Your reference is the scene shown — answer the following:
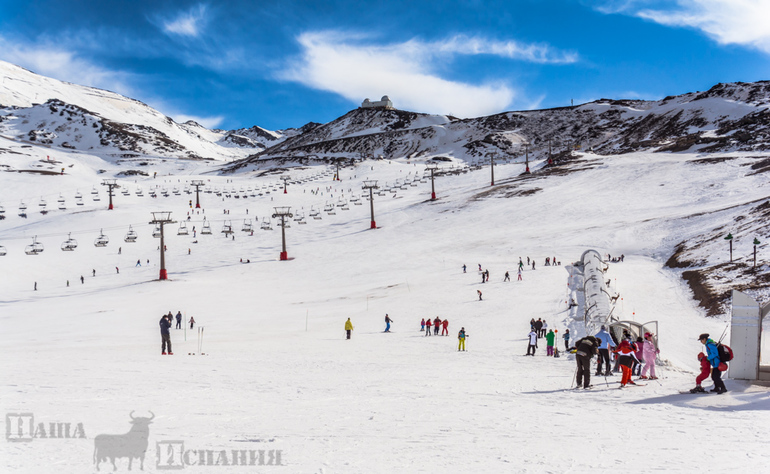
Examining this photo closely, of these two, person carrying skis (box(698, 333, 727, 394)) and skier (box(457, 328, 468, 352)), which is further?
skier (box(457, 328, 468, 352))

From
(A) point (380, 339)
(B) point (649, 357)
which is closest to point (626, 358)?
(B) point (649, 357)

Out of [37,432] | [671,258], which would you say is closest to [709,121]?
[671,258]

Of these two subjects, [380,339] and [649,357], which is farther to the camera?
[380,339]

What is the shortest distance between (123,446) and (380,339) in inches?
675

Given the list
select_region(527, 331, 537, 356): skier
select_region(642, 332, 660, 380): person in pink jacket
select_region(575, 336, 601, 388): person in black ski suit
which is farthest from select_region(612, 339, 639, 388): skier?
select_region(527, 331, 537, 356): skier

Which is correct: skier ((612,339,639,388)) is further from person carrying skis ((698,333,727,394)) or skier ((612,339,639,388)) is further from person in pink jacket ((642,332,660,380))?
person carrying skis ((698,333,727,394))

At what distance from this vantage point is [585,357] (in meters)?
12.1

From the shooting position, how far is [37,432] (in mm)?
7586

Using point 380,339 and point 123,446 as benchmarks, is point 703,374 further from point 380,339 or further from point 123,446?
point 380,339

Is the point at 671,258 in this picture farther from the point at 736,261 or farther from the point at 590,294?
the point at 590,294

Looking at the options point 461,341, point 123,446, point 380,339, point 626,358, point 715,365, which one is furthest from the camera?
point 380,339

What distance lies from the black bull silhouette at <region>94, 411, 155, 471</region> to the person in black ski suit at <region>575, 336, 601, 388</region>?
9.38 meters

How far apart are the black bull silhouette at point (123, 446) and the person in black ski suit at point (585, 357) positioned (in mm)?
9379

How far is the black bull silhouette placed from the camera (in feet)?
21.9
